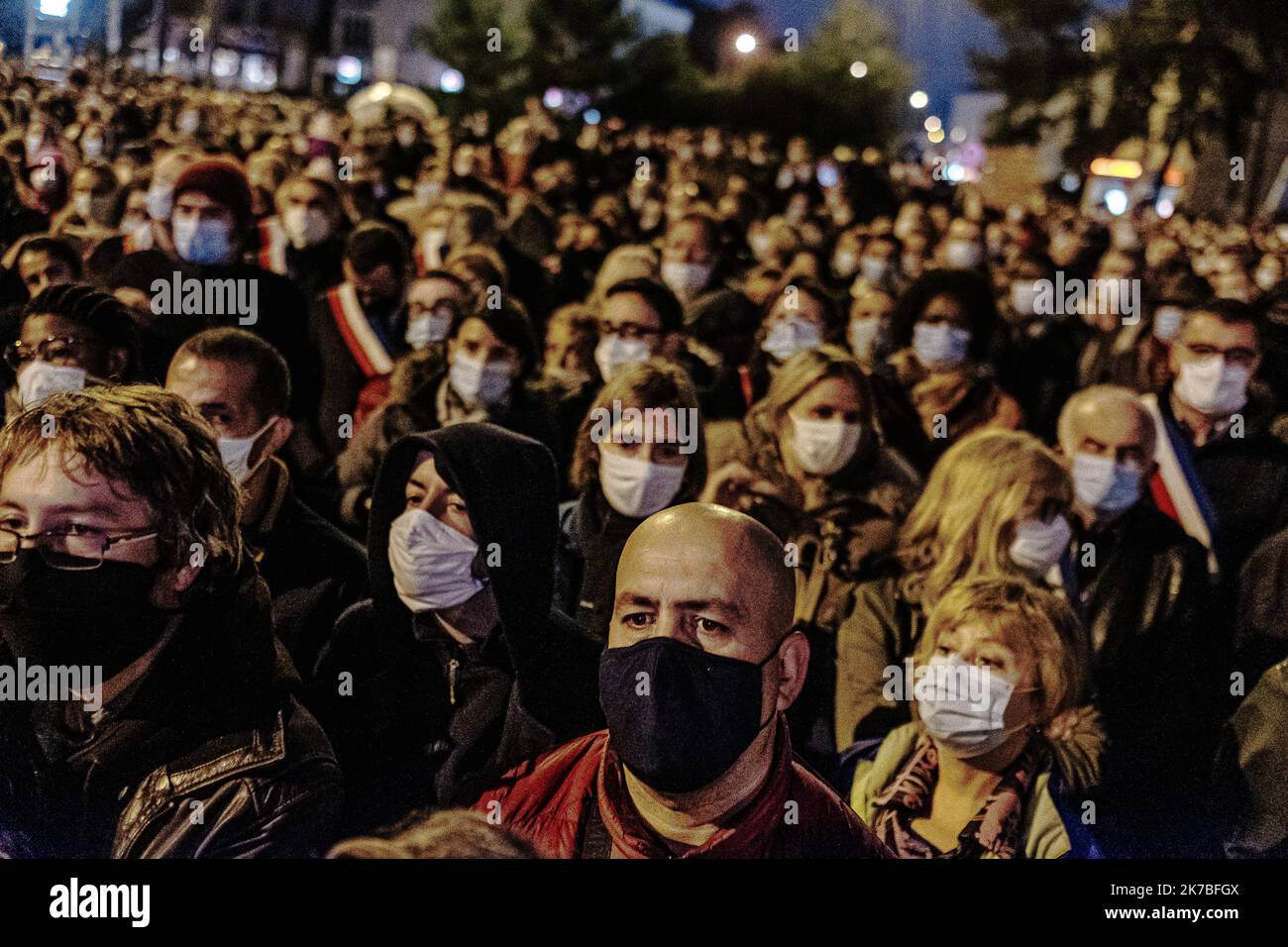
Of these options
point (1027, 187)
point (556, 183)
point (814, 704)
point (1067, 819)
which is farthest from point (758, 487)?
point (1027, 187)

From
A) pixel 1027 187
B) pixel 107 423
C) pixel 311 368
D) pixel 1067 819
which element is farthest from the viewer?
pixel 1027 187

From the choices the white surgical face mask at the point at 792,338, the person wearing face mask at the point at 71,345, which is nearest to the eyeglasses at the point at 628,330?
the white surgical face mask at the point at 792,338

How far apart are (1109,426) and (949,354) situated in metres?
0.95

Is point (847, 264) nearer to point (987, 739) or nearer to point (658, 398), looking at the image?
point (658, 398)

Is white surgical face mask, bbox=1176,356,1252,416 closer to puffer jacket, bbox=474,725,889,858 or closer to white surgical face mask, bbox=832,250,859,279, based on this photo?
puffer jacket, bbox=474,725,889,858

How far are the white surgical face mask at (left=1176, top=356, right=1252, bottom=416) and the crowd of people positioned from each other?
0.02 meters

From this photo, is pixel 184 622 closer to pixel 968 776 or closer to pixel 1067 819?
pixel 968 776

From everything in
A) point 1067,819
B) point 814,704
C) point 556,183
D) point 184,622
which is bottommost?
point 1067,819

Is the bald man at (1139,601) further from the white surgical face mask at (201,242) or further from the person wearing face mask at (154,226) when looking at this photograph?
the person wearing face mask at (154,226)

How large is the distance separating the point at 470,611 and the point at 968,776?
1.14 m

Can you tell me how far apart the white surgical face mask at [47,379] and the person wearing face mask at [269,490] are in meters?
0.24

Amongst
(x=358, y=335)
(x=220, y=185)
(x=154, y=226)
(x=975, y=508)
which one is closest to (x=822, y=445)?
(x=975, y=508)

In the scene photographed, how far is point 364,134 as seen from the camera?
878 centimetres

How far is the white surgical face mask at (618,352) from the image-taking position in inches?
180
